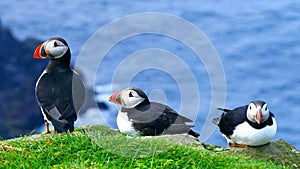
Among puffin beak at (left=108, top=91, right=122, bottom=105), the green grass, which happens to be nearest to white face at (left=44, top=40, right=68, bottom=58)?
puffin beak at (left=108, top=91, right=122, bottom=105)

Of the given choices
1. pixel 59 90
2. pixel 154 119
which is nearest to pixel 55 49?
pixel 59 90

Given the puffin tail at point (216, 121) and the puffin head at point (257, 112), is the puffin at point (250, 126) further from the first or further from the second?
the puffin tail at point (216, 121)

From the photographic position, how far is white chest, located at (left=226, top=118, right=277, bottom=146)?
19.9 ft

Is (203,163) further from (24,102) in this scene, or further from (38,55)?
(24,102)

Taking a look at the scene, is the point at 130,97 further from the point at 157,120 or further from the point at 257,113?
the point at 257,113

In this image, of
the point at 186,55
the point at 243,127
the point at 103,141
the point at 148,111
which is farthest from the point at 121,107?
Result: the point at 186,55

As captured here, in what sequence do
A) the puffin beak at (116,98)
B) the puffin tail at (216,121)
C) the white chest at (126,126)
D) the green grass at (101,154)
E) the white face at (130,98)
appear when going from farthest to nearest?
the puffin tail at (216,121), the puffin beak at (116,98), the white face at (130,98), the white chest at (126,126), the green grass at (101,154)

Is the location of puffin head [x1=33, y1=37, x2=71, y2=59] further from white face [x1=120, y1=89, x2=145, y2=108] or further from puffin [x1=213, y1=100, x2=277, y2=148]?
puffin [x1=213, y1=100, x2=277, y2=148]

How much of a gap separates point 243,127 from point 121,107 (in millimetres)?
1256

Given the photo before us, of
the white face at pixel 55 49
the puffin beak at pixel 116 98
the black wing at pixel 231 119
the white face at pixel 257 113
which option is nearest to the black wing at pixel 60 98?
the white face at pixel 55 49

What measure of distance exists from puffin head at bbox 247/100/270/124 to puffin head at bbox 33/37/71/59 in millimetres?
1916

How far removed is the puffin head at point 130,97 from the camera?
20.4ft

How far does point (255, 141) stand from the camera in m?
6.09

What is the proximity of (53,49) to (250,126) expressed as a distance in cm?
211
